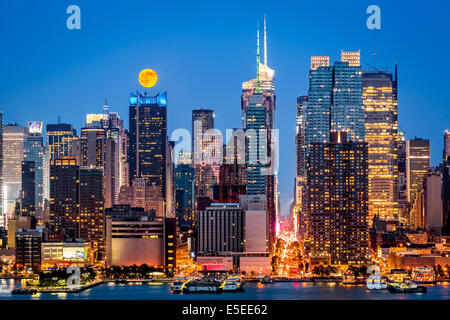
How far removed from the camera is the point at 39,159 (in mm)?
52938

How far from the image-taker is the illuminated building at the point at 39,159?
50.8 meters

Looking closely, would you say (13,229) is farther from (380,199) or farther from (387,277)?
(380,199)

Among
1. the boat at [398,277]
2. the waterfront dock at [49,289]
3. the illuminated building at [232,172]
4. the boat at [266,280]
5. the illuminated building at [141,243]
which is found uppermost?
the illuminated building at [232,172]

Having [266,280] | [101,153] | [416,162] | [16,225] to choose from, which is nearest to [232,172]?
[101,153]

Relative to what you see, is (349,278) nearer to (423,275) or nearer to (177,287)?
(423,275)

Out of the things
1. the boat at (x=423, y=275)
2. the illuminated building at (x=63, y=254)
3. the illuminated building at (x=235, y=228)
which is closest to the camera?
the boat at (x=423, y=275)

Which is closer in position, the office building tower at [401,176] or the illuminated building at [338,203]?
the illuminated building at [338,203]

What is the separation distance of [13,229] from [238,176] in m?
14.9

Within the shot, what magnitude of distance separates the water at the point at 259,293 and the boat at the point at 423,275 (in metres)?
0.61

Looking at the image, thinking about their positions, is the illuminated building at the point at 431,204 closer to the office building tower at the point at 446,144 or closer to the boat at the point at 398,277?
the office building tower at the point at 446,144

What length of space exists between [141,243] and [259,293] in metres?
11.2

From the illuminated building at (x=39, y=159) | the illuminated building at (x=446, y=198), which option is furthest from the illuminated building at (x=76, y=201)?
the illuminated building at (x=446, y=198)
